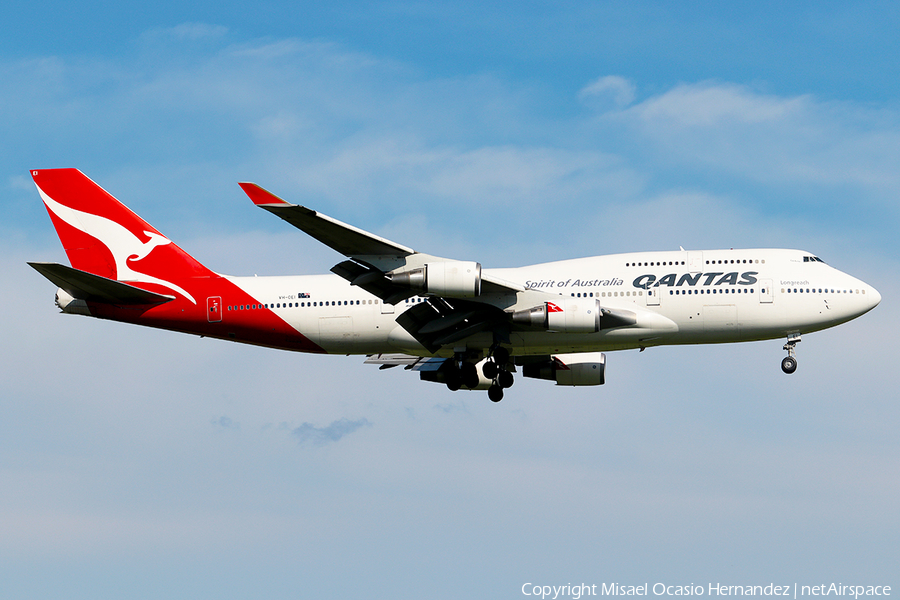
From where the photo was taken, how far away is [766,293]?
3709 centimetres

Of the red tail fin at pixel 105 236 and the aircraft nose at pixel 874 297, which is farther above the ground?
the red tail fin at pixel 105 236

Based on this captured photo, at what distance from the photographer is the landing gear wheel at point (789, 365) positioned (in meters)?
37.8

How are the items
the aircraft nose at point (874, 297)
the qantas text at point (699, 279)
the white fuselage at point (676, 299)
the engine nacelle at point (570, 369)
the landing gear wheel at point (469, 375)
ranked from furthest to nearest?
the engine nacelle at point (570, 369) < the landing gear wheel at point (469, 375) < the aircraft nose at point (874, 297) < the qantas text at point (699, 279) < the white fuselage at point (676, 299)

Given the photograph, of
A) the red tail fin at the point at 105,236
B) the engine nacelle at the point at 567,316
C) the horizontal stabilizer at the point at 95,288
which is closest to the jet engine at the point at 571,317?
the engine nacelle at the point at 567,316

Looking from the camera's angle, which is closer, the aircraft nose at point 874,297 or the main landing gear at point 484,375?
the aircraft nose at point 874,297

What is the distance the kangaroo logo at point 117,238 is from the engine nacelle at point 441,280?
1329cm

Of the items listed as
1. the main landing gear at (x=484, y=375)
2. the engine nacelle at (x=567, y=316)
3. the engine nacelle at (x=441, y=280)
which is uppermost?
the engine nacelle at (x=441, y=280)

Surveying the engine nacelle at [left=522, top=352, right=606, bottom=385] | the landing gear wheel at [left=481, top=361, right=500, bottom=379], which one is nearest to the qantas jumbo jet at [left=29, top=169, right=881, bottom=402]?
the landing gear wheel at [left=481, top=361, right=500, bottom=379]

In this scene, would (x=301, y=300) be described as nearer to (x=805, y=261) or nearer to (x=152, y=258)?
(x=152, y=258)

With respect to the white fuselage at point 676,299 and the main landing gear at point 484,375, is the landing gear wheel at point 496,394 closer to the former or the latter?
the main landing gear at point 484,375

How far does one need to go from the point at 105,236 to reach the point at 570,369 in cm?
2129

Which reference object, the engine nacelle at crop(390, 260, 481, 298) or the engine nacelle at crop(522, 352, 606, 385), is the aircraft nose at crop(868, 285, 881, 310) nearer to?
the engine nacelle at crop(522, 352, 606, 385)

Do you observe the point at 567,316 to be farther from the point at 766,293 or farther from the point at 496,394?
the point at 766,293

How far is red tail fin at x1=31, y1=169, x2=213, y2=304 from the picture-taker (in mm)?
41328
